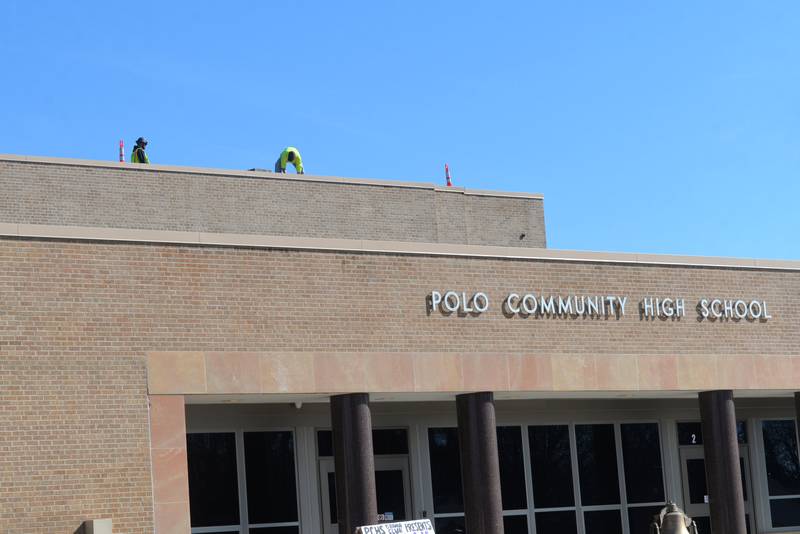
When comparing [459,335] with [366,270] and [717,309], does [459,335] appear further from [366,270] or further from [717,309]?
[717,309]

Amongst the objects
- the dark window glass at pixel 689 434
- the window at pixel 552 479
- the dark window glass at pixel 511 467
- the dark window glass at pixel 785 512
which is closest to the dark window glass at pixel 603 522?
the window at pixel 552 479

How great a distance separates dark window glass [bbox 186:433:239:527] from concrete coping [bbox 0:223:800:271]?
13.3 ft

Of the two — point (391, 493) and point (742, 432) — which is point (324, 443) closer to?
point (391, 493)

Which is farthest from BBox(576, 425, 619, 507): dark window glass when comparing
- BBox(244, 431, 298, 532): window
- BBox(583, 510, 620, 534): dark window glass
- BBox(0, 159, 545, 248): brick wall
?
BBox(244, 431, 298, 532): window

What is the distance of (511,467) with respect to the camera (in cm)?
2572

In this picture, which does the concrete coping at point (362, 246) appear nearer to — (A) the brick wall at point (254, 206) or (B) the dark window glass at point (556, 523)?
(A) the brick wall at point (254, 206)

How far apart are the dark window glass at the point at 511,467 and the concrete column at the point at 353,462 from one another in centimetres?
563

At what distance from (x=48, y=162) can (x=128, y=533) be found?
9.87 metres

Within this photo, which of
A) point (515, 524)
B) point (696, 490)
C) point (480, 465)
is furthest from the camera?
point (696, 490)

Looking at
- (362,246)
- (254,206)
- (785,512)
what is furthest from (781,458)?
(254,206)

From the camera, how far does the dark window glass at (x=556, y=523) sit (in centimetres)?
2583

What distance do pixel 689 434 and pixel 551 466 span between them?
146 inches

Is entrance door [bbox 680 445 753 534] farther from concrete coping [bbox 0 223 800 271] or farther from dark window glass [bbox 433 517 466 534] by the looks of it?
dark window glass [bbox 433 517 466 534]

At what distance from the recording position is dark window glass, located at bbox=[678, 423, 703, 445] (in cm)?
2784
